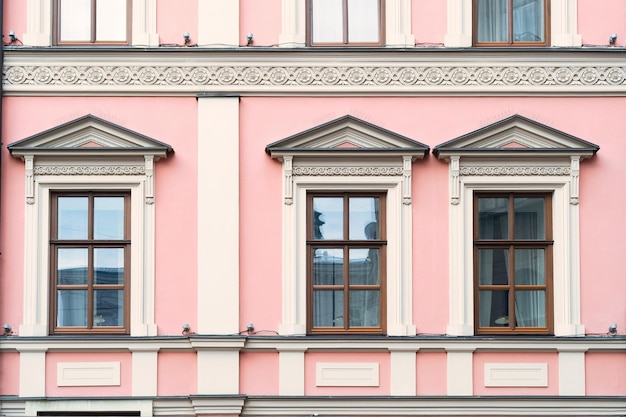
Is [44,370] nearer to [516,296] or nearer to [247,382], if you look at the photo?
[247,382]

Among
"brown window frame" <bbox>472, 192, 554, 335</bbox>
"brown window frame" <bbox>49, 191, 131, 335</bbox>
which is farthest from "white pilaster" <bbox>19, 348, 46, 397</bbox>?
"brown window frame" <bbox>472, 192, 554, 335</bbox>

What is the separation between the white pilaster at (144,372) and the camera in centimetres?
1469

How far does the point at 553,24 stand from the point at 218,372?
21.3 feet

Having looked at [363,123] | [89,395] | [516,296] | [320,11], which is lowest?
[89,395]

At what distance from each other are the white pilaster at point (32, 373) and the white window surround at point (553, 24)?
268 inches

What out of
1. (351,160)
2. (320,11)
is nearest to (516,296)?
(351,160)

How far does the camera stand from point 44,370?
14.7 meters

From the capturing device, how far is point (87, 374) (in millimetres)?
14727

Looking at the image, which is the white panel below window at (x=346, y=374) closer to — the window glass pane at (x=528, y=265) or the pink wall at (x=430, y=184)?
the pink wall at (x=430, y=184)

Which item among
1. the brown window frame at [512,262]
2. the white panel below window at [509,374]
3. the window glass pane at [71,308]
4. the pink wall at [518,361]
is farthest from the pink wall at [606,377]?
the window glass pane at [71,308]

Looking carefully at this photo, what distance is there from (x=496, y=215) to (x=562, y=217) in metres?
0.87

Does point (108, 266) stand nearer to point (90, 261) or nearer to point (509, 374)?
point (90, 261)

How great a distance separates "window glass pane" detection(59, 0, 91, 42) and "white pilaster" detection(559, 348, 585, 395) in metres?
7.67

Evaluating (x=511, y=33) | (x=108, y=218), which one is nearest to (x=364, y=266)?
(x=108, y=218)
